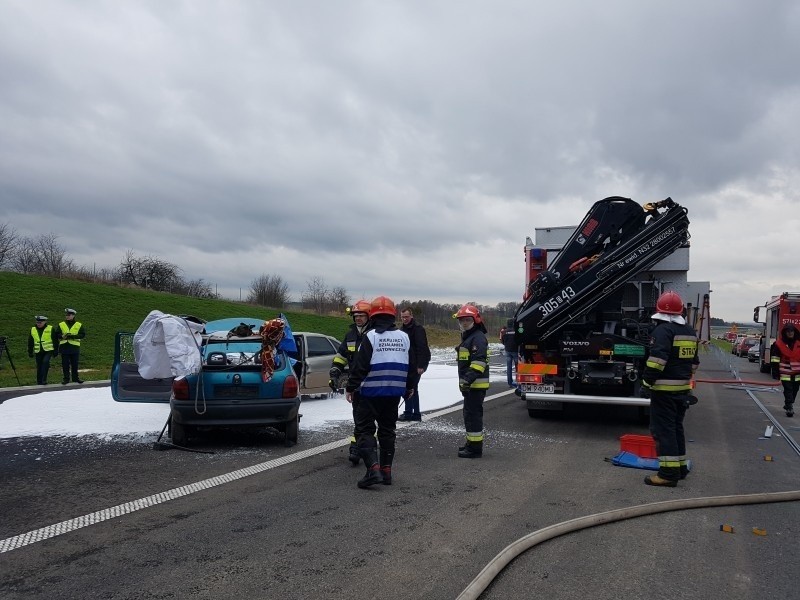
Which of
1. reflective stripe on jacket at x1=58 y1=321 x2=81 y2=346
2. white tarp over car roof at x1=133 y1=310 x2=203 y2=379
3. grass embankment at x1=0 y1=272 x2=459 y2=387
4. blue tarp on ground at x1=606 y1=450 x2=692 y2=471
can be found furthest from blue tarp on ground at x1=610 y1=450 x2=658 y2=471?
grass embankment at x1=0 y1=272 x2=459 y2=387

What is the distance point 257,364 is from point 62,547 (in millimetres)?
3704

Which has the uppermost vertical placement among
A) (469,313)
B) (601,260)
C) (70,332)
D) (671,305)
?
(601,260)

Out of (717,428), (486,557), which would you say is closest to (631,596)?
(486,557)

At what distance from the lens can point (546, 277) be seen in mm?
9648

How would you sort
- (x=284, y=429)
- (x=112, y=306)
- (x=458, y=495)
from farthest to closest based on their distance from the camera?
1. (x=112, y=306)
2. (x=284, y=429)
3. (x=458, y=495)

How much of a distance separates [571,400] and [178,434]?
5.51 m

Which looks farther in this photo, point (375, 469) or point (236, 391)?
point (236, 391)

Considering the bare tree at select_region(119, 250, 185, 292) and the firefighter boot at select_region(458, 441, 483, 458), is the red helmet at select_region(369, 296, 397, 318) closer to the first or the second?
the firefighter boot at select_region(458, 441, 483, 458)

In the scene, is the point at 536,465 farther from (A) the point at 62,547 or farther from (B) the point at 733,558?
(A) the point at 62,547

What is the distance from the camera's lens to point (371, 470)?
19.5 ft

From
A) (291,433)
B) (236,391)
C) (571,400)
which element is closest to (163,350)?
(236,391)

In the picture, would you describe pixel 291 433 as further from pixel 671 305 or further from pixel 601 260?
pixel 601 260

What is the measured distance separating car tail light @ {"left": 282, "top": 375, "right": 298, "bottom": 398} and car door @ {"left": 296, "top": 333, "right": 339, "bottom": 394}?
3.57 metres

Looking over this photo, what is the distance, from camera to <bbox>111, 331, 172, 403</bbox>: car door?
809 cm
